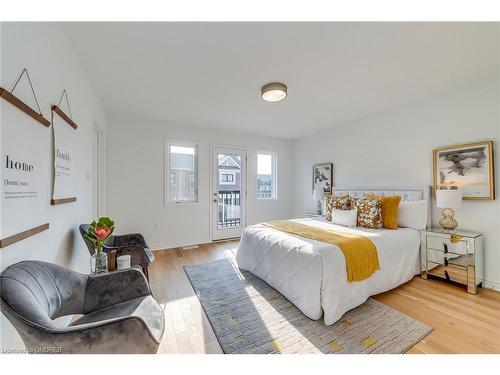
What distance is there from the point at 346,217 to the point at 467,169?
145cm

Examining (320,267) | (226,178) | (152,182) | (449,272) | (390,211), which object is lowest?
(449,272)

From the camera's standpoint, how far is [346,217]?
2.92 metres

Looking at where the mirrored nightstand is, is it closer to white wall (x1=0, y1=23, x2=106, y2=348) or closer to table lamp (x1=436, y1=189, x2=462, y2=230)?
table lamp (x1=436, y1=189, x2=462, y2=230)

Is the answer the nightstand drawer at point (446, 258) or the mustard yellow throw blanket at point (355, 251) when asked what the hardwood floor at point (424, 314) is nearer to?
the nightstand drawer at point (446, 258)

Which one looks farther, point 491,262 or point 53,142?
point 491,262

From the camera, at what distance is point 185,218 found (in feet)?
13.4

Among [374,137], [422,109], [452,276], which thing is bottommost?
[452,276]

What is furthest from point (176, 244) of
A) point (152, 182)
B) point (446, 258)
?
point (446, 258)

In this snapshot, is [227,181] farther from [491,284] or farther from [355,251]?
[491,284]

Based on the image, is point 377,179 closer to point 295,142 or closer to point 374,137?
point 374,137
